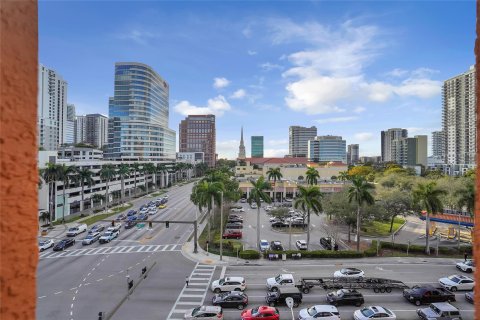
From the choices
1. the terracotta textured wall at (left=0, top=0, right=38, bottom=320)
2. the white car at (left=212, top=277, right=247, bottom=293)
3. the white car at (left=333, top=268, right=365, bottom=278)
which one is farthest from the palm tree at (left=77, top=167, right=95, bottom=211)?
the terracotta textured wall at (left=0, top=0, right=38, bottom=320)

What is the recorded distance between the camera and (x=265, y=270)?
33562mm

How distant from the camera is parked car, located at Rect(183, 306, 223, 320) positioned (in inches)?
843

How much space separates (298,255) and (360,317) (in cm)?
1587

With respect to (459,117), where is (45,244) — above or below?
below

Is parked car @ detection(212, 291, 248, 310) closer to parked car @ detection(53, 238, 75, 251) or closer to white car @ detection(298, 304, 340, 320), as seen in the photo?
white car @ detection(298, 304, 340, 320)

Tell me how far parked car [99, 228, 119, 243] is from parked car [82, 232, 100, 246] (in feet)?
3.87

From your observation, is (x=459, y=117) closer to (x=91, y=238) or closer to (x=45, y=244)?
(x=91, y=238)

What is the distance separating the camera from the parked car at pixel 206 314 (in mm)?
21406

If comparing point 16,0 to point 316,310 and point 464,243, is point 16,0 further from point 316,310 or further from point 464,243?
point 464,243

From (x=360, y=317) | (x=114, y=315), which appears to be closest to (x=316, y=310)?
(x=360, y=317)

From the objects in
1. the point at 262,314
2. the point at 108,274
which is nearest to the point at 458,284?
the point at 262,314

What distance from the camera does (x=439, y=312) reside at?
2197cm

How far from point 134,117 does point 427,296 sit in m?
123

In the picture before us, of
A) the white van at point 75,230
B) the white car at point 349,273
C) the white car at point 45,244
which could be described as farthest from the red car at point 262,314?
the white van at point 75,230
